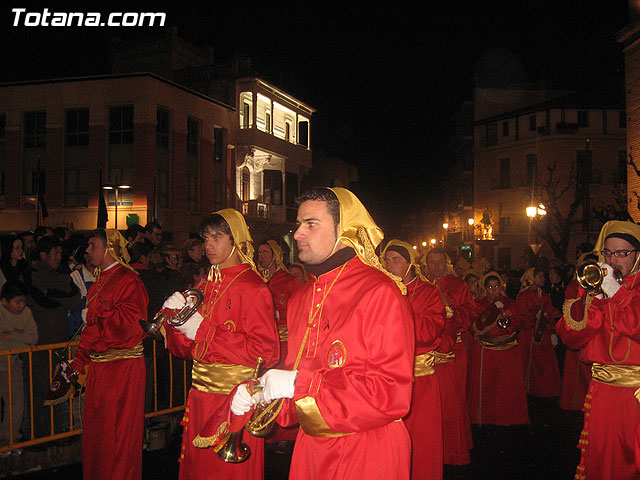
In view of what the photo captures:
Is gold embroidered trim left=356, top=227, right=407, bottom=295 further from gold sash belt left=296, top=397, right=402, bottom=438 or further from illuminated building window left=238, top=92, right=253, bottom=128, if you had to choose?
illuminated building window left=238, top=92, right=253, bottom=128

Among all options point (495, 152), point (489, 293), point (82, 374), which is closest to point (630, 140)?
point (489, 293)

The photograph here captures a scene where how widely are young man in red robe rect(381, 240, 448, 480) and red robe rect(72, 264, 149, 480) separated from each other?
2.73m

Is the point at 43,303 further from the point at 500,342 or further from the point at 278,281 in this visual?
the point at 500,342

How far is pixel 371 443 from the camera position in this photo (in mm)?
2920

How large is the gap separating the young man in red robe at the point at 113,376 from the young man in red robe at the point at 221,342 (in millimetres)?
908

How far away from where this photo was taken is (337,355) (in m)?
2.89

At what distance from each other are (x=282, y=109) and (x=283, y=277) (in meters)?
28.5

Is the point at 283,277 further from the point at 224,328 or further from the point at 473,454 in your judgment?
the point at 224,328

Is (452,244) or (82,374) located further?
(452,244)

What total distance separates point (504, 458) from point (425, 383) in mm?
2235

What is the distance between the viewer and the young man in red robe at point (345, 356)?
2.72 metres

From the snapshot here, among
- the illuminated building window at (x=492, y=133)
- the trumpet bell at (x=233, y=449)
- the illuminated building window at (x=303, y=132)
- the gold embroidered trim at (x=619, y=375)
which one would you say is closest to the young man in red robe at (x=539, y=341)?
the gold embroidered trim at (x=619, y=375)

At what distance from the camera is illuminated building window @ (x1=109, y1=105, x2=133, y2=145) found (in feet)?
85.4

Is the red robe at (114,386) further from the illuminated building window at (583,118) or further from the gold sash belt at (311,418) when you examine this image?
the illuminated building window at (583,118)
